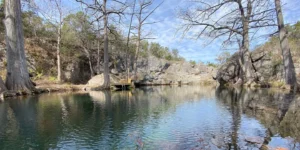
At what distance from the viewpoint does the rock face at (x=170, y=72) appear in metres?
34.8

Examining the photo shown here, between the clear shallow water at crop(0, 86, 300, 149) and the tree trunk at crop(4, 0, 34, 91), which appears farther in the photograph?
the tree trunk at crop(4, 0, 34, 91)

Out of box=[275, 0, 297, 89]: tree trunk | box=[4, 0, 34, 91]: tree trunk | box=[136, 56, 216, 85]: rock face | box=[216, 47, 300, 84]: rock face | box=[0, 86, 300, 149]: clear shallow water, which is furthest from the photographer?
box=[136, 56, 216, 85]: rock face

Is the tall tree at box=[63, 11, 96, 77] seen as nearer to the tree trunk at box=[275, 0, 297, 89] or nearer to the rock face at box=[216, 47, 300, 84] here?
the rock face at box=[216, 47, 300, 84]

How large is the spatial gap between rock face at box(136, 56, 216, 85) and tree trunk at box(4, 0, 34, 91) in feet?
63.5

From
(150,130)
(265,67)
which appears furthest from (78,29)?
(150,130)

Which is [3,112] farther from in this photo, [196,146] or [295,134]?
[295,134]

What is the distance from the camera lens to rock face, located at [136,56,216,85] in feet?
114

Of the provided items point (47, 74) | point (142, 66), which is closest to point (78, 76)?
point (47, 74)

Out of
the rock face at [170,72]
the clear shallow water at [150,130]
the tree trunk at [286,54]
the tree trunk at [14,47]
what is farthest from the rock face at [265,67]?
the tree trunk at [14,47]

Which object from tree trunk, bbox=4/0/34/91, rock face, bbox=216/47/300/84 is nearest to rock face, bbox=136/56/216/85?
rock face, bbox=216/47/300/84

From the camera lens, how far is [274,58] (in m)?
21.4

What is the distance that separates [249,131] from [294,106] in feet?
3.60

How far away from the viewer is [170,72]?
38.6 meters

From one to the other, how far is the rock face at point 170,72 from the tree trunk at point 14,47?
63.5ft
